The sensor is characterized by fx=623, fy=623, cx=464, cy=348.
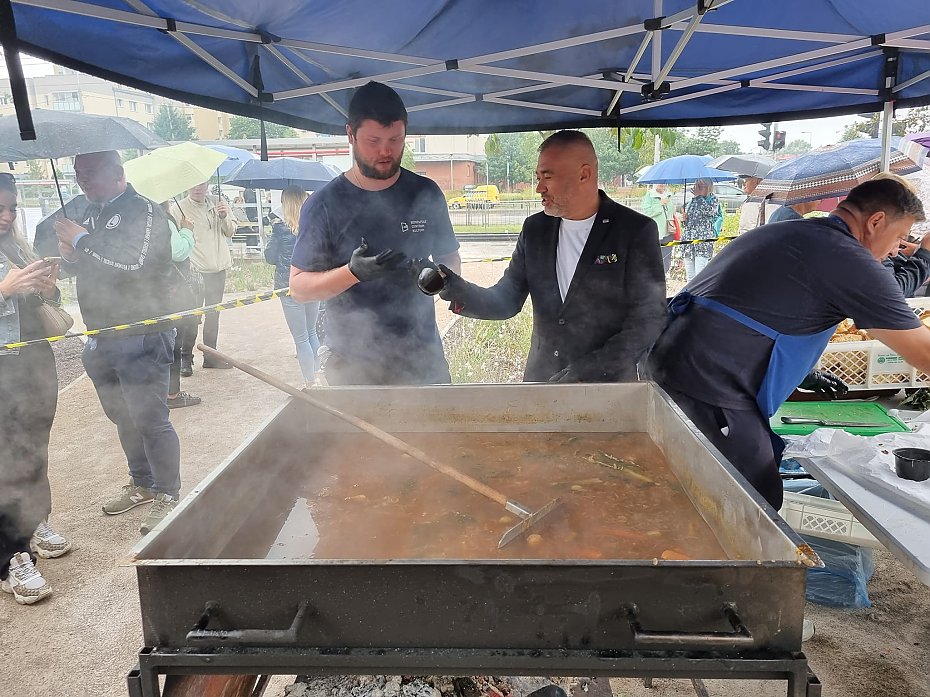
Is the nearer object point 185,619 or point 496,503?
point 185,619

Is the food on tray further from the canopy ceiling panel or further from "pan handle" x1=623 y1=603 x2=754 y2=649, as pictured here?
"pan handle" x1=623 y1=603 x2=754 y2=649

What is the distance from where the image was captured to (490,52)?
126 inches

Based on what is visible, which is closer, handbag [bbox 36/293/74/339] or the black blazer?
the black blazer

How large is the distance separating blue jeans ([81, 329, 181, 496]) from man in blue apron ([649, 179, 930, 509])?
3078 mm

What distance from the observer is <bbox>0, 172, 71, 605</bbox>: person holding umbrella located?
10.7ft

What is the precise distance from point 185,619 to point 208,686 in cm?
41

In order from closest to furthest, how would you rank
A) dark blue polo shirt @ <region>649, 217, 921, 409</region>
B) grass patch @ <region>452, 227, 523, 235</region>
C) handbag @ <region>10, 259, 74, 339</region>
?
dark blue polo shirt @ <region>649, 217, 921, 409</region> → handbag @ <region>10, 259, 74, 339</region> → grass patch @ <region>452, 227, 523, 235</region>

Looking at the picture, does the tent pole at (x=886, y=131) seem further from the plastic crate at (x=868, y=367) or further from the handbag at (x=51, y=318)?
the handbag at (x=51, y=318)

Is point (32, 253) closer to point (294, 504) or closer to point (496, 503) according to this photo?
point (294, 504)

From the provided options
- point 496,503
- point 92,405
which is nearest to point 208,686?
point 496,503

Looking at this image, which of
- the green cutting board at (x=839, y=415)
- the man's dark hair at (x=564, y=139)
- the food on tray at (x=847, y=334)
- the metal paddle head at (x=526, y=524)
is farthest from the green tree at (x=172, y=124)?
the metal paddle head at (x=526, y=524)

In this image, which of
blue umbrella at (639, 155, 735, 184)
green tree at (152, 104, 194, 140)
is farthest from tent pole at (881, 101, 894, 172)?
green tree at (152, 104, 194, 140)

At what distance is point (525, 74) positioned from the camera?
10.5 feet

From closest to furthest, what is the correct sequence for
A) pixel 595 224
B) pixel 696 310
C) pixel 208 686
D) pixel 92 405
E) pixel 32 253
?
pixel 208 686
pixel 696 310
pixel 595 224
pixel 32 253
pixel 92 405
